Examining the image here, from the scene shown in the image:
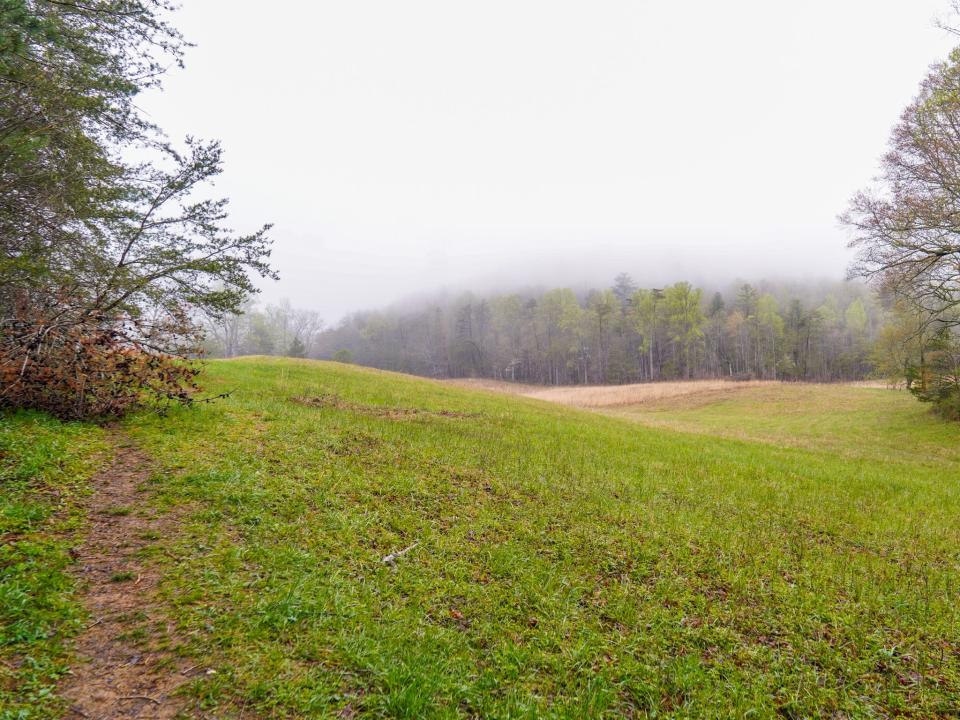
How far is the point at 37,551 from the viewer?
4203mm

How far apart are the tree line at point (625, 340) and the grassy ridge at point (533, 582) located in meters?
54.5

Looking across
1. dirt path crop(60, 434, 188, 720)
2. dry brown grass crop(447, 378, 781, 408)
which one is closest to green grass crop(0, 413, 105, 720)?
dirt path crop(60, 434, 188, 720)

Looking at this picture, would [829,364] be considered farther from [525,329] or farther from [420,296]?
[420,296]

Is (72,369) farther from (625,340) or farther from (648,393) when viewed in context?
(625,340)

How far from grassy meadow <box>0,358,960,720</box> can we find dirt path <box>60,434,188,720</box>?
0.57ft

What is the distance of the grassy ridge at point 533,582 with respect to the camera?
11.7ft

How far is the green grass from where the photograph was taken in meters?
2.91

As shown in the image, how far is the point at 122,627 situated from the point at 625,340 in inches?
2822

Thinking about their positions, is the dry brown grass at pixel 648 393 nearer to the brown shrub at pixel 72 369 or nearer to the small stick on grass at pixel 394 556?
the brown shrub at pixel 72 369

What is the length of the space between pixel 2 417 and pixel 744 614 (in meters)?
11.6

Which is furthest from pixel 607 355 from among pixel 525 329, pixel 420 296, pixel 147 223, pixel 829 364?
pixel 420 296

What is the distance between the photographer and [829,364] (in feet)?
213

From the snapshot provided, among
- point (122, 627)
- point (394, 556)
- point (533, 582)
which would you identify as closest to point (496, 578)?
point (533, 582)

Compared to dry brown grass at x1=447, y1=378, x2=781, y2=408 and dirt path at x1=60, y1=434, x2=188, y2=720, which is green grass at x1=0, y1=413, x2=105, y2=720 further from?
dry brown grass at x1=447, y1=378, x2=781, y2=408
